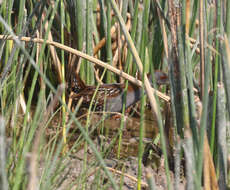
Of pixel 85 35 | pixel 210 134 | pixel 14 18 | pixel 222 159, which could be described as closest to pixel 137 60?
pixel 210 134

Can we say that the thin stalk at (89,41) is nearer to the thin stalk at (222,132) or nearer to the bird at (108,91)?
the bird at (108,91)

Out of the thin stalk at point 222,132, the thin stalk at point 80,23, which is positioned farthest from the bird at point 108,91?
the thin stalk at point 222,132

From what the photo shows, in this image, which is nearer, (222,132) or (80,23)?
(222,132)

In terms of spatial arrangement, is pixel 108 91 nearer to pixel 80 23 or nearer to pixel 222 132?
pixel 80 23

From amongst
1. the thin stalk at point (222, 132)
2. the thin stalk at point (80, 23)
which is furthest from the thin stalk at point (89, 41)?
the thin stalk at point (222, 132)

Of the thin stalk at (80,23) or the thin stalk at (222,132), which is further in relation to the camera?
the thin stalk at (80,23)

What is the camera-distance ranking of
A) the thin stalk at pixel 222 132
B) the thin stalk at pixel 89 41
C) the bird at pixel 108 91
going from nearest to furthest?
the thin stalk at pixel 222 132 < the thin stalk at pixel 89 41 < the bird at pixel 108 91

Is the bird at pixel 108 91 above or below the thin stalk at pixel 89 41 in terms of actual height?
below

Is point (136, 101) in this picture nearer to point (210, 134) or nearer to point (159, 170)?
point (159, 170)

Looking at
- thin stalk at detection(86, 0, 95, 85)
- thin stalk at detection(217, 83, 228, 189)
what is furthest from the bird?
thin stalk at detection(217, 83, 228, 189)

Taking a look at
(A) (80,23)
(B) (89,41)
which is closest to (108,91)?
(B) (89,41)

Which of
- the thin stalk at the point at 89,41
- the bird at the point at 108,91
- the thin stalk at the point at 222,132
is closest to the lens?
the thin stalk at the point at 222,132

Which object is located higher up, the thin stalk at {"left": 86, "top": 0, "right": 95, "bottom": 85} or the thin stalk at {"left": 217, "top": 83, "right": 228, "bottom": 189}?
the thin stalk at {"left": 86, "top": 0, "right": 95, "bottom": 85}

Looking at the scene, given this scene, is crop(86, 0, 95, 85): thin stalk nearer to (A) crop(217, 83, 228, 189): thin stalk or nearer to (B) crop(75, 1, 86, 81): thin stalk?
(B) crop(75, 1, 86, 81): thin stalk
